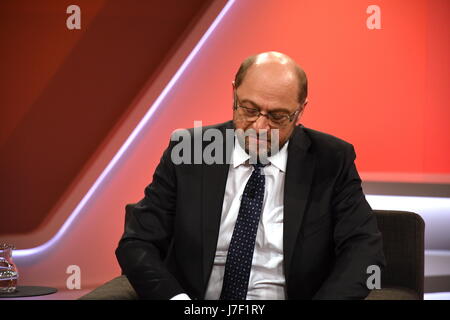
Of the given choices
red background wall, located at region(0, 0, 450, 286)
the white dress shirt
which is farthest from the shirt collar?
red background wall, located at region(0, 0, 450, 286)

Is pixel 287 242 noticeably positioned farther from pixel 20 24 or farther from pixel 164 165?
pixel 20 24

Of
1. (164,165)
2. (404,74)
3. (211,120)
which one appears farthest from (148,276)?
(404,74)

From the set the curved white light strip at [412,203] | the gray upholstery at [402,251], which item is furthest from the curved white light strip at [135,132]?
the gray upholstery at [402,251]

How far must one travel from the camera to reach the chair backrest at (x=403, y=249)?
2094 millimetres

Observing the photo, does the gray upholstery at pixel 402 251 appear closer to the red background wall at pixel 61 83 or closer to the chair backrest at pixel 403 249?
the chair backrest at pixel 403 249

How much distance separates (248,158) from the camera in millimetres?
2039

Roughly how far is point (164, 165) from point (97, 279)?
2073 mm

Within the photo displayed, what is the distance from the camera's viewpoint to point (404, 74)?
3.70 meters

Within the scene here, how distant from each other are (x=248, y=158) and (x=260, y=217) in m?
0.19

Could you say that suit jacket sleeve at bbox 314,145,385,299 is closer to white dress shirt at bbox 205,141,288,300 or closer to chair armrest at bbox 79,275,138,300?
white dress shirt at bbox 205,141,288,300

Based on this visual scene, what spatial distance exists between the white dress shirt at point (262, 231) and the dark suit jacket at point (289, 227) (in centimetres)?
4

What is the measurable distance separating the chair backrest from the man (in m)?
0.19

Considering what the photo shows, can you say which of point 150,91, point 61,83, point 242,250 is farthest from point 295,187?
point 61,83
